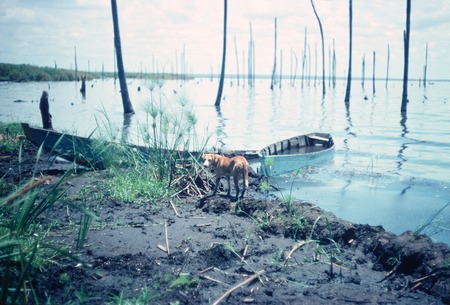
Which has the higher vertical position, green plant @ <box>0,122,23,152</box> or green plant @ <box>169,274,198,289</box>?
green plant @ <box>0,122,23,152</box>

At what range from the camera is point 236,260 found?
14.8 ft

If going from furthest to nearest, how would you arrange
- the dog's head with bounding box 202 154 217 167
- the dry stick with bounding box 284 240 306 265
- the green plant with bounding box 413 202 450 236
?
the dog's head with bounding box 202 154 217 167, the green plant with bounding box 413 202 450 236, the dry stick with bounding box 284 240 306 265

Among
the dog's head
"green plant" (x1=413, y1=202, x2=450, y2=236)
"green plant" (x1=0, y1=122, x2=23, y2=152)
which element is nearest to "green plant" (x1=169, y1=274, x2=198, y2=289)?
"green plant" (x1=413, y1=202, x2=450, y2=236)

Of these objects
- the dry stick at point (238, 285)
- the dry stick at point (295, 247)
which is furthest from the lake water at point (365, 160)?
the dry stick at point (238, 285)

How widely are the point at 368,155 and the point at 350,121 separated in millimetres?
13083

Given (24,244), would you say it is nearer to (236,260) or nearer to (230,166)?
(236,260)

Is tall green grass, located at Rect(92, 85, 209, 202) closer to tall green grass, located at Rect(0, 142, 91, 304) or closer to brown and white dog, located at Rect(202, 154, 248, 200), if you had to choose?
brown and white dog, located at Rect(202, 154, 248, 200)

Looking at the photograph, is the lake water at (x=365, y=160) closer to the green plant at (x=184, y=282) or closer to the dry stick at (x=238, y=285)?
the dry stick at (x=238, y=285)

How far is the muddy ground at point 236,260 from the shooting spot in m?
3.70

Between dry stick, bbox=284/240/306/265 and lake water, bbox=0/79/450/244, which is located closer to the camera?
dry stick, bbox=284/240/306/265

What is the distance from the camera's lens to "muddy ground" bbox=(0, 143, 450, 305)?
3.70 meters

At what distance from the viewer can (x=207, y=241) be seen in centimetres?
A: 497

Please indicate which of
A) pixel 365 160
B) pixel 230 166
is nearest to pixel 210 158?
pixel 230 166

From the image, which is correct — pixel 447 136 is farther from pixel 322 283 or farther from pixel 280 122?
pixel 322 283
